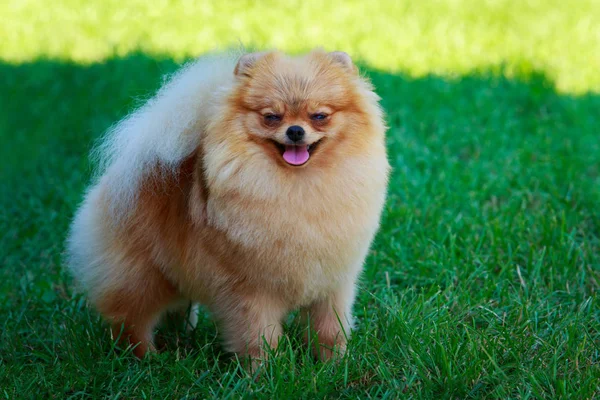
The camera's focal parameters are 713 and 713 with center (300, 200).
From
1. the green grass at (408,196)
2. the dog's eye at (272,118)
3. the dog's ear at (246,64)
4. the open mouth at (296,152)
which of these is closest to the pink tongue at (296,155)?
the open mouth at (296,152)

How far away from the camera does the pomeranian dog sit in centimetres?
263

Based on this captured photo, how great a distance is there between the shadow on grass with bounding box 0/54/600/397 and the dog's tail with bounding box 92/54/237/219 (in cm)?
32

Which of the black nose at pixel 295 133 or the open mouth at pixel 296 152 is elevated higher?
the black nose at pixel 295 133

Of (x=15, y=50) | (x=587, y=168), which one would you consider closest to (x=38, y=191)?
(x=15, y=50)

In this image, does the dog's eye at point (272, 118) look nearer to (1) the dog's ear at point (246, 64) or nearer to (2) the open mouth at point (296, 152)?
(2) the open mouth at point (296, 152)

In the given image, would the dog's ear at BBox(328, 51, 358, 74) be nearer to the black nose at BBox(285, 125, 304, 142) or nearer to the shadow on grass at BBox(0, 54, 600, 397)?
the black nose at BBox(285, 125, 304, 142)

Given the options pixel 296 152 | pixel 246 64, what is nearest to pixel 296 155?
pixel 296 152

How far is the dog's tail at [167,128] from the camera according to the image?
9.11 feet

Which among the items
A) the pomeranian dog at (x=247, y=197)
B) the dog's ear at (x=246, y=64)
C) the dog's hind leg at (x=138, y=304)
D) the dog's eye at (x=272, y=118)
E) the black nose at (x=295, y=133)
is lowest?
the dog's hind leg at (x=138, y=304)

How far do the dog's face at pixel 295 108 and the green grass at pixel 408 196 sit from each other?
75 centimetres

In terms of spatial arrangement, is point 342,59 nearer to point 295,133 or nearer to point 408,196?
point 295,133

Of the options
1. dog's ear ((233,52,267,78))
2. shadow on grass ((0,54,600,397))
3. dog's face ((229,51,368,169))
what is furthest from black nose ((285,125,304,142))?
shadow on grass ((0,54,600,397))

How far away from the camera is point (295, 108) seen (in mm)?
2596

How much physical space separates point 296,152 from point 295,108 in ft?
0.53
